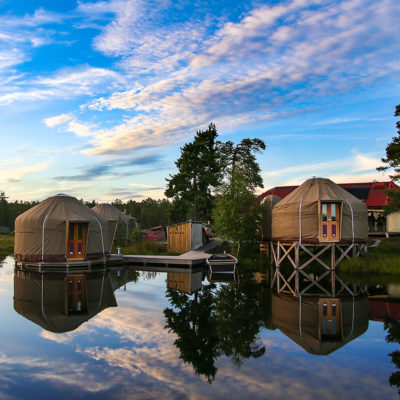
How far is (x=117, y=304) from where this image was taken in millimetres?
11406

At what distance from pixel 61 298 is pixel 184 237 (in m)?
14.6

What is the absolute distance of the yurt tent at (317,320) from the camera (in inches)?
314

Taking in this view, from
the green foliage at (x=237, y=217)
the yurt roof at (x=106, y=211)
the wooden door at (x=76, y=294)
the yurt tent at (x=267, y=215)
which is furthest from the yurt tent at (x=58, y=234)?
the yurt roof at (x=106, y=211)

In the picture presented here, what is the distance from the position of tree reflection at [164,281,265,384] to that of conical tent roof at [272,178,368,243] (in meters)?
6.32

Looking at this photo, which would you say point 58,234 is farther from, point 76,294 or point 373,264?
point 373,264

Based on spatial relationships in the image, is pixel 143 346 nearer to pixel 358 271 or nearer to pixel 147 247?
pixel 358 271

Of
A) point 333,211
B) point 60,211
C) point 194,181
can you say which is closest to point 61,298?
point 60,211

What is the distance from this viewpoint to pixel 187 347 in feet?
24.8

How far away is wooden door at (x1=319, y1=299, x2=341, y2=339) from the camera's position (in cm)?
A: 856

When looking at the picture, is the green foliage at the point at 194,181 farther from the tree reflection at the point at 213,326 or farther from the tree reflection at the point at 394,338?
the tree reflection at the point at 394,338

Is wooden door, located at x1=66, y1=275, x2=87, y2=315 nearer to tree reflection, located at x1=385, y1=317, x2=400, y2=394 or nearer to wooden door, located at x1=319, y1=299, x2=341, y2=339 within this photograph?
wooden door, located at x1=319, y1=299, x2=341, y2=339

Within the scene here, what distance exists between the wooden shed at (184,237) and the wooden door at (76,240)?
785 cm

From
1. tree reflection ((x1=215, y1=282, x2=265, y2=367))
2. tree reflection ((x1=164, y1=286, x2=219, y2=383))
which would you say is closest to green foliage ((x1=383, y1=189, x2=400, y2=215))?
tree reflection ((x1=215, y1=282, x2=265, y2=367))

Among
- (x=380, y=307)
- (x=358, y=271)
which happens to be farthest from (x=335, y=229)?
(x=380, y=307)
